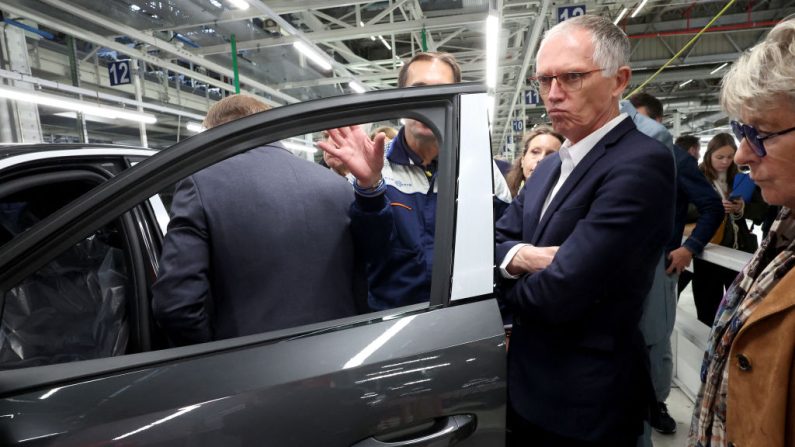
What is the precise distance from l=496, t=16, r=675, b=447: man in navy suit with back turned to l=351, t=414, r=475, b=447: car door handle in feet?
1.18

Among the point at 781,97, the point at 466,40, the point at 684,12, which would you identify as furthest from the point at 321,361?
the point at 684,12

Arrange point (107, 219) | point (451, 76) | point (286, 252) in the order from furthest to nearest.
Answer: point (451, 76) → point (286, 252) → point (107, 219)

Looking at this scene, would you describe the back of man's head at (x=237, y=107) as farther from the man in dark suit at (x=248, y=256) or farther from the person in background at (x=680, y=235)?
the person in background at (x=680, y=235)

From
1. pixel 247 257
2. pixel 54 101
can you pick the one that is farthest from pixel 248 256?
pixel 54 101

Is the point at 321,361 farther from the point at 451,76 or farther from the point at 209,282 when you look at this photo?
the point at 451,76

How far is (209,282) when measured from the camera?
1.30 m

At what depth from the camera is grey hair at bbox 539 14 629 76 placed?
1229 millimetres

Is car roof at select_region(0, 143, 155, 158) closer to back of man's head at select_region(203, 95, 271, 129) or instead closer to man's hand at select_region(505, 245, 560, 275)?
back of man's head at select_region(203, 95, 271, 129)

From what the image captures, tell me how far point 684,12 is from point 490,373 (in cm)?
1180

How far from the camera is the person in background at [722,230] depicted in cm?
302

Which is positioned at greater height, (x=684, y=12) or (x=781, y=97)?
(x=684, y=12)

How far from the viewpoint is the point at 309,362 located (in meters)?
0.91

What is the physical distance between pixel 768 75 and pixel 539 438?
101 centimetres

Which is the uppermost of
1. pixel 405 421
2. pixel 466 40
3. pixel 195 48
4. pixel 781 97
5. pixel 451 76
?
pixel 466 40
